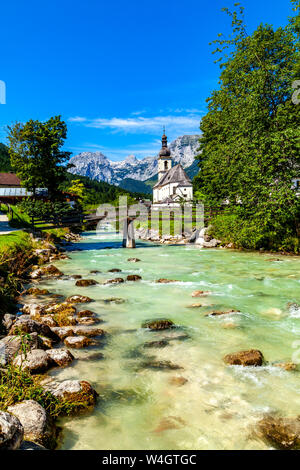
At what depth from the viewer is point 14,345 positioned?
17.7 feet

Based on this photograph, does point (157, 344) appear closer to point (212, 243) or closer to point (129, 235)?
point (212, 243)

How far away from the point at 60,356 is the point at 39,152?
34.1 metres

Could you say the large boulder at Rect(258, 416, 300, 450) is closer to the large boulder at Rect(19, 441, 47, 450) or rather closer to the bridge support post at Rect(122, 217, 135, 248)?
the large boulder at Rect(19, 441, 47, 450)

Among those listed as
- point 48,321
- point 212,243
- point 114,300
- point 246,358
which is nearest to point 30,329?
point 48,321

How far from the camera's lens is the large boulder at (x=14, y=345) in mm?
5023

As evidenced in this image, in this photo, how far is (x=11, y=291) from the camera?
10430 mm

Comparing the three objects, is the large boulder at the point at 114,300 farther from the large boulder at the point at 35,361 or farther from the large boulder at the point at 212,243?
the large boulder at the point at 212,243

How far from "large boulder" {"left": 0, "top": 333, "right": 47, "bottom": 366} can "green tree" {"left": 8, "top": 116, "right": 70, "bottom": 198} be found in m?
32.1

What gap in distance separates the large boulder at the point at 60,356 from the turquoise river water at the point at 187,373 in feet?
0.60

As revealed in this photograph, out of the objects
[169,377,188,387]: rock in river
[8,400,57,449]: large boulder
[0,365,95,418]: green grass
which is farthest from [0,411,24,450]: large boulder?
[169,377,188,387]: rock in river

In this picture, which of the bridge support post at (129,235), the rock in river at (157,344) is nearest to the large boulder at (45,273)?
the rock in river at (157,344)

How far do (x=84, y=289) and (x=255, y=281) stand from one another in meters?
7.39
